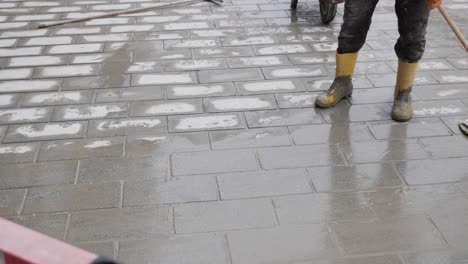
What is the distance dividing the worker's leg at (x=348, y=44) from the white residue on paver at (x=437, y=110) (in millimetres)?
522

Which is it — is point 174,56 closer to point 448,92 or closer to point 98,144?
point 98,144

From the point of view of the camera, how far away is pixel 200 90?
4.00 metres

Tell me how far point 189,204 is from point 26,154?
115cm

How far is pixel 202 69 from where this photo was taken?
435 centimetres

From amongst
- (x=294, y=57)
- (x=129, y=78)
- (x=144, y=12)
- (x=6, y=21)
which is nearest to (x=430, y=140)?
(x=294, y=57)

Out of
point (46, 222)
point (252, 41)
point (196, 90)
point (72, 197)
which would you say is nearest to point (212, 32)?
point (252, 41)

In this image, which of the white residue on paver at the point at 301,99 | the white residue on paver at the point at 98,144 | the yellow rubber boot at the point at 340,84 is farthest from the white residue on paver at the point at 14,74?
the yellow rubber boot at the point at 340,84

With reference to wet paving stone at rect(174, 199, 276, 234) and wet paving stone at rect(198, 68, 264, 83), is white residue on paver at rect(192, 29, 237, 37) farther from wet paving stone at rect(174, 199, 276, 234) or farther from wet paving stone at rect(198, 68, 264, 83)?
wet paving stone at rect(174, 199, 276, 234)

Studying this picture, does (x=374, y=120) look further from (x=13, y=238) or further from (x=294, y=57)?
(x=13, y=238)

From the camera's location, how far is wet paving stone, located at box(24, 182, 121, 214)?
8.93 feet

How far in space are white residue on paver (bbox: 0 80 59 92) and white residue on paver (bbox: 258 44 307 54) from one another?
1821 mm

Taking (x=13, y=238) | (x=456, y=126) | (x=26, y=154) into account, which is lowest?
(x=456, y=126)

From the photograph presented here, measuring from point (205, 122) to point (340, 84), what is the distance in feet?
3.41

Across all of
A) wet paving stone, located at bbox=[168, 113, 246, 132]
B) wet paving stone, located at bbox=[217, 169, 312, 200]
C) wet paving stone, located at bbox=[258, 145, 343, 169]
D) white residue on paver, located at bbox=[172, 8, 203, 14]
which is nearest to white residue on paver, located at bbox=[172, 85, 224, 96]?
wet paving stone, located at bbox=[168, 113, 246, 132]
